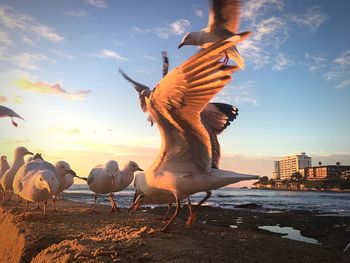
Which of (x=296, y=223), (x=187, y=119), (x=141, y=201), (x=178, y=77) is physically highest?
(x=178, y=77)

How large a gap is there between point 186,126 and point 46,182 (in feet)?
15.8

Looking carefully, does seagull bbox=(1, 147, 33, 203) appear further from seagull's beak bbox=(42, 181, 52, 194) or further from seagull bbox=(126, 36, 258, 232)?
seagull bbox=(126, 36, 258, 232)

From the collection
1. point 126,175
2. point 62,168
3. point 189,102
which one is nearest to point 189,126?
point 189,102

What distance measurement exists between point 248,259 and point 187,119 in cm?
189

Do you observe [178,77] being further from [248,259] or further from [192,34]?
[192,34]

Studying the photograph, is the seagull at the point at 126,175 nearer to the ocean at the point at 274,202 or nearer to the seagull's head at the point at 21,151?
the seagull's head at the point at 21,151

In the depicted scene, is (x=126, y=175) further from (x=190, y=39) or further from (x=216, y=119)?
(x=216, y=119)

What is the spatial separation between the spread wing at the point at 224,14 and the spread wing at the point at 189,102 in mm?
4761

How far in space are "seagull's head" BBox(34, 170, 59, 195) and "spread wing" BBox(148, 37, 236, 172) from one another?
12.6 ft

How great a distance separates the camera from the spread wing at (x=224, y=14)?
8.66m

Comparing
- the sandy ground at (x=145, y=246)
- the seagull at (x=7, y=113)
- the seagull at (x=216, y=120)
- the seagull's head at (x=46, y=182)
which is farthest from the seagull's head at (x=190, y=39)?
the seagull at (x=7, y=113)

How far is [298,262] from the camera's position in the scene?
172 inches

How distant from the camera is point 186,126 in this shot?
15.6ft

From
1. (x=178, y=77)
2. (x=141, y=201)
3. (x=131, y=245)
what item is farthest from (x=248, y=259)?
(x=141, y=201)
